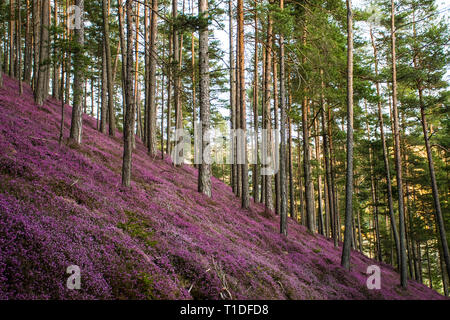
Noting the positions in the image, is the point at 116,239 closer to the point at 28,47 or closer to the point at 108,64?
the point at 108,64

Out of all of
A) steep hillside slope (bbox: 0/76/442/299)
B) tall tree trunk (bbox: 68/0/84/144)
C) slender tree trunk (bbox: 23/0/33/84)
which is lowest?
steep hillside slope (bbox: 0/76/442/299)

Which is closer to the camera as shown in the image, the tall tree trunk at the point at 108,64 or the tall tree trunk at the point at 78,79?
the tall tree trunk at the point at 78,79

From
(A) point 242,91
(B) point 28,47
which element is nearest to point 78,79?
(A) point 242,91

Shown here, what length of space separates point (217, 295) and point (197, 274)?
66 cm

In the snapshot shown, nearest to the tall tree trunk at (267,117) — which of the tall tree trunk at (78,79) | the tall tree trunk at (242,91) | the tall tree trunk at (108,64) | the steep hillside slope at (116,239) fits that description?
the tall tree trunk at (242,91)

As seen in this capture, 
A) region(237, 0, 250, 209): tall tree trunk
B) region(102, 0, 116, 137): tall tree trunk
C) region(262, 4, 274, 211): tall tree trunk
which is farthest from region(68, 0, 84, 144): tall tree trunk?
region(262, 4, 274, 211): tall tree trunk

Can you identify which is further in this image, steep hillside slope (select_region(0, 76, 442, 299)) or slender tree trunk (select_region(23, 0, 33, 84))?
slender tree trunk (select_region(23, 0, 33, 84))

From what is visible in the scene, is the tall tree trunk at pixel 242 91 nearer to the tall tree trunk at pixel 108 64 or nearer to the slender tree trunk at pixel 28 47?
the tall tree trunk at pixel 108 64

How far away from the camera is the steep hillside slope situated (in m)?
3.95

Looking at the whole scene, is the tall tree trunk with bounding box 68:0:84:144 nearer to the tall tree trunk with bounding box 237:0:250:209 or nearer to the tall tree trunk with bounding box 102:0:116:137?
the tall tree trunk with bounding box 102:0:116:137

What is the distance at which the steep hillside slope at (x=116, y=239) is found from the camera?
3949 millimetres

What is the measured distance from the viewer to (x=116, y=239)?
17.6 ft

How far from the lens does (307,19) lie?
12312 millimetres
